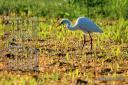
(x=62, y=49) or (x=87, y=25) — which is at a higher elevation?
(x=87, y=25)

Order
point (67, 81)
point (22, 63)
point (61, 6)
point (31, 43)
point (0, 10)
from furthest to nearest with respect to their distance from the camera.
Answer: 1. point (61, 6)
2. point (0, 10)
3. point (31, 43)
4. point (22, 63)
5. point (67, 81)

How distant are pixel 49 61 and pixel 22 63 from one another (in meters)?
0.74

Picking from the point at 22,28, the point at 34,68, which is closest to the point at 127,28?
the point at 22,28

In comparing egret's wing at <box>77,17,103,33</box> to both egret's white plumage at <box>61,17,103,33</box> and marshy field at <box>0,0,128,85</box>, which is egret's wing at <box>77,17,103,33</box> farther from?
marshy field at <box>0,0,128,85</box>

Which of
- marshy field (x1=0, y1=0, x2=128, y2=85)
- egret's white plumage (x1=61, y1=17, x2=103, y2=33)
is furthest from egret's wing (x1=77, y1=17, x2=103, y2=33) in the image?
marshy field (x1=0, y1=0, x2=128, y2=85)

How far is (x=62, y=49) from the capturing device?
13047 millimetres

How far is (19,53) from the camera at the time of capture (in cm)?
1203

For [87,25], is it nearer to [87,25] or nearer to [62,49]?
[87,25]

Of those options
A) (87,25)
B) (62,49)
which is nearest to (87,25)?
(87,25)

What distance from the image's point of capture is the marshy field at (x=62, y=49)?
9539 millimetres

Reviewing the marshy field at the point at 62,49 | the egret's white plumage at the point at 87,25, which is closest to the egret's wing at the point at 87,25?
the egret's white plumage at the point at 87,25

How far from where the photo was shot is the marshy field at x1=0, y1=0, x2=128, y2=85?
376 inches

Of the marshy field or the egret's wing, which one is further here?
the egret's wing

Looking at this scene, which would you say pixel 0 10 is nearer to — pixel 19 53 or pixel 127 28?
pixel 127 28
